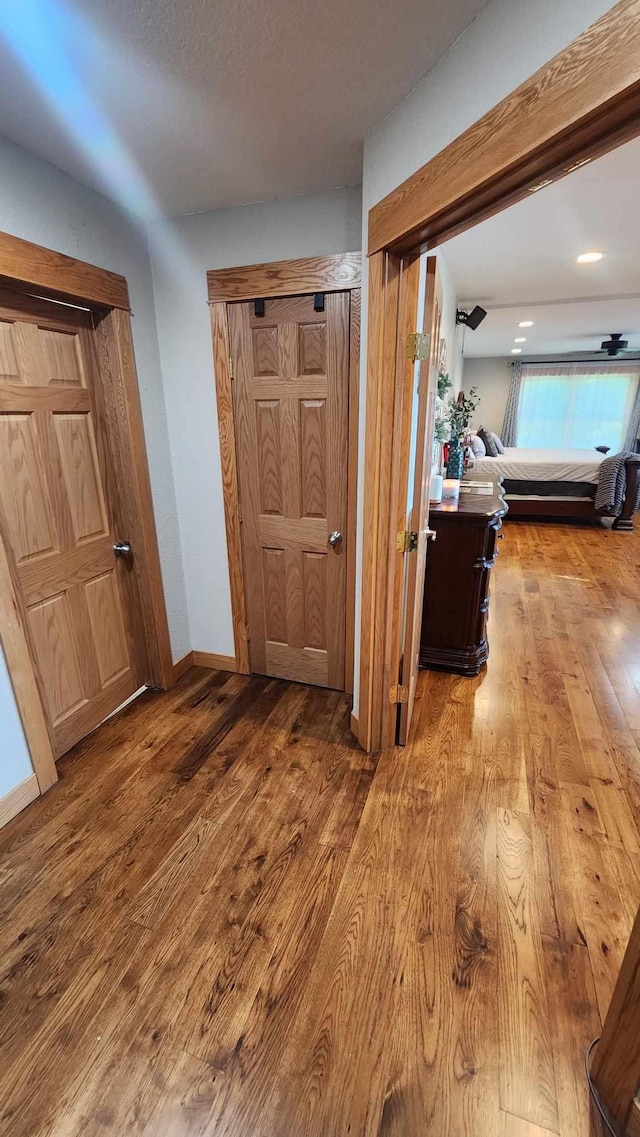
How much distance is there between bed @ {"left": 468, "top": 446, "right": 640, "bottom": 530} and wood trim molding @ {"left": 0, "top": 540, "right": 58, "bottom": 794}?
5285 mm

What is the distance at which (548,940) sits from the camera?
1.33 metres

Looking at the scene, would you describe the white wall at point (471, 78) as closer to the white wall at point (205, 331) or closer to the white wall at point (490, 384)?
the white wall at point (205, 331)

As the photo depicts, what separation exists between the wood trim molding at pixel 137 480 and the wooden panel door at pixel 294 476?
463 millimetres

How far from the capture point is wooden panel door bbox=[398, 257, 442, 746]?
1.79m

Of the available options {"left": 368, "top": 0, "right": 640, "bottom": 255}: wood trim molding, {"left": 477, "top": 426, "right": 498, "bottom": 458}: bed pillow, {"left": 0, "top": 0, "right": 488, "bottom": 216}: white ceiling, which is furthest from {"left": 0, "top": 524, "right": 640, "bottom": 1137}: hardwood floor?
{"left": 477, "top": 426, "right": 498, "bottom": 458}: bed pillow

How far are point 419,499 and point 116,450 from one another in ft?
4.68

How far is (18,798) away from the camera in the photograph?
1.79m

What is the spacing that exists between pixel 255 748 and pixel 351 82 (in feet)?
7.76

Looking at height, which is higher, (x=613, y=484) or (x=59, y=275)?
(x=59, y=275)

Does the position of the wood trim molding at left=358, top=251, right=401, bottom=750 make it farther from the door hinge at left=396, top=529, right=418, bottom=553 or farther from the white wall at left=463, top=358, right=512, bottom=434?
the white wall at left=463, top=358, right=512, bottom=434

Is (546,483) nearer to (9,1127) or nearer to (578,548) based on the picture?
(578,548)

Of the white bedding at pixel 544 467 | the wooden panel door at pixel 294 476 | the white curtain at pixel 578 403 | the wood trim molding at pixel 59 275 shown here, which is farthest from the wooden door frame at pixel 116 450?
the white curtain at pixel 578 403

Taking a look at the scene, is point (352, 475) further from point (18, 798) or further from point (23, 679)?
point (18, 798)

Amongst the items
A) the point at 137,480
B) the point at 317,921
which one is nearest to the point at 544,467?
the point at 137,480
